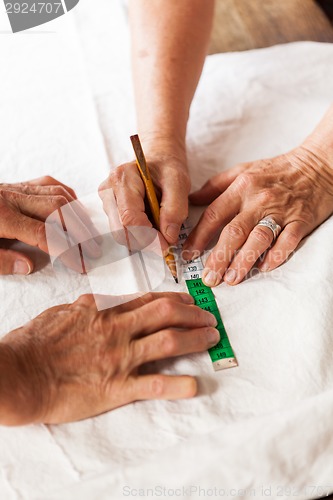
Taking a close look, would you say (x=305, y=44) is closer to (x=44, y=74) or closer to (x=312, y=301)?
(x=44, y=74)

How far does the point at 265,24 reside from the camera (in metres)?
1.85

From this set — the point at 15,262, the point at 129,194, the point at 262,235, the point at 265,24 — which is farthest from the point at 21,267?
the point at 265,24

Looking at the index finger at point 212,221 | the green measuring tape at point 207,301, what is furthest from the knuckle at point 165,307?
the index finger at point 212,221

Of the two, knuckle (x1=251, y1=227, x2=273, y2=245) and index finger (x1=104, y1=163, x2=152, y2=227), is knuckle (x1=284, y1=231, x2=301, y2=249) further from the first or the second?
index finger (x1=104, y1=163, x2=152, y2=227)

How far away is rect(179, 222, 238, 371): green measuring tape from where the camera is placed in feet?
3.25

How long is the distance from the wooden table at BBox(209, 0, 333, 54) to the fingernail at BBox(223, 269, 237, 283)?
3.09ft

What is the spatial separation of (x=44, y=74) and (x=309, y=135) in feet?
2.70

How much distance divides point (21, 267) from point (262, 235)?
0.49 meters

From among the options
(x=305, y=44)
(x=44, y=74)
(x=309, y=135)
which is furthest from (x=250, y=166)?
(x=44, y=74)

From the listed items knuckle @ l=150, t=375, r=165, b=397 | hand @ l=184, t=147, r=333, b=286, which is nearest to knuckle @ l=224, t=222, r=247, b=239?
hand @ l=184, t=147, r=333, b=286

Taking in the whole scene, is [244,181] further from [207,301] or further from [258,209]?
[207,301]

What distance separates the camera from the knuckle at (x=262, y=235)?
1.12 meters

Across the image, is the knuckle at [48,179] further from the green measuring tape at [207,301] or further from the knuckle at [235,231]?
the knuckle at [235,231]

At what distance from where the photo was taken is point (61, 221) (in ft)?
3.79
